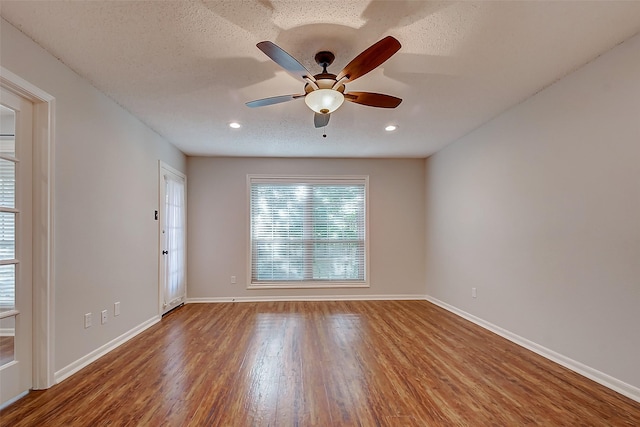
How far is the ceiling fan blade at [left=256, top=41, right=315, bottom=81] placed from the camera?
183cm

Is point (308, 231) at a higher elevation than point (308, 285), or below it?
higher

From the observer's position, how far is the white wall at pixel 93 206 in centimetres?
241

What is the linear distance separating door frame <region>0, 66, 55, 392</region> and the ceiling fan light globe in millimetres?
1957

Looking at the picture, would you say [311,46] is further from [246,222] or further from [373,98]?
[246,222]

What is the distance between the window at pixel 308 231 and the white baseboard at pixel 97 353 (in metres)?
2.04

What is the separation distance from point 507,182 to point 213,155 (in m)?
4.38

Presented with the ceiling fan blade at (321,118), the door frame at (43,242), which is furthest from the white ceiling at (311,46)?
the door frame at (43,242)

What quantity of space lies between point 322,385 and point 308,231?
3.37m

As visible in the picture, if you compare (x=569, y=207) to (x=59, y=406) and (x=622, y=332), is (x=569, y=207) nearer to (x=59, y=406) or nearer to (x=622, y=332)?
(x=622, y=332)

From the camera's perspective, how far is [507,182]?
3.50 meters

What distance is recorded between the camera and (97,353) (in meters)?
2.88

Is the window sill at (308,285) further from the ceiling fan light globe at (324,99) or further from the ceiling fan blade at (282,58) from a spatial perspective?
the ceiling fan blade at (282,58)

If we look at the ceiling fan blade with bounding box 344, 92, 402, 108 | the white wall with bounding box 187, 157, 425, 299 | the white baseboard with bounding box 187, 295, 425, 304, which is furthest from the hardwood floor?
the ceiling fan blade with bounding box 344, 92, 402, 108

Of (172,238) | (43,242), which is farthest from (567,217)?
(172,238)
